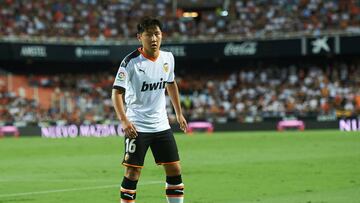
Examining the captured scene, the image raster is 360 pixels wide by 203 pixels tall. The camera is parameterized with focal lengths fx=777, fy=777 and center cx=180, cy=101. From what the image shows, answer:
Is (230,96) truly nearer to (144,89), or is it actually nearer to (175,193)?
(175,193)

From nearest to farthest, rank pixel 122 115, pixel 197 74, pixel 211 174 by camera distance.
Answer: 1. pixel 122 115
2. pixel 211 174
3. pixel 197 74

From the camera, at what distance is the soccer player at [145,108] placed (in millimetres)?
9062

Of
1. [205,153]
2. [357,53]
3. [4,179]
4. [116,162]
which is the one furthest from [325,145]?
[357,53]

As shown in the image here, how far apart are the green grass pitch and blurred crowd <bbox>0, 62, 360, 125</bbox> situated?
45.2 feet

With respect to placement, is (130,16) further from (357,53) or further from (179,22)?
(357,53)

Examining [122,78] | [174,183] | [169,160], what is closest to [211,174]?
[174,183]

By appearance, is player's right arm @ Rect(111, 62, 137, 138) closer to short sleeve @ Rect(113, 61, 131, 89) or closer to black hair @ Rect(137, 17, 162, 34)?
short sleeve @ Rect(113, 61, 131, 89)

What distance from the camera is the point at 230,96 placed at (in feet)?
148

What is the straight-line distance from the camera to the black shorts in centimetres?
913

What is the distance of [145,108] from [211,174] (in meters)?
7.60

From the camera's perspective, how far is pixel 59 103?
45.7m

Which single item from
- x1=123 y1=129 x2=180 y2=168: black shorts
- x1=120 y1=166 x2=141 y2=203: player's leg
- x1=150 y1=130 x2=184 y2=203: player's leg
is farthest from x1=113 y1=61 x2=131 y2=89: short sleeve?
x1=120 y1=166 x2=141 y2=203: player's leg

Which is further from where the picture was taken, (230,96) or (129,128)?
(230,96)

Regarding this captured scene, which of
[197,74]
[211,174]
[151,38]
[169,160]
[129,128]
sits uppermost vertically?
[151,38]
